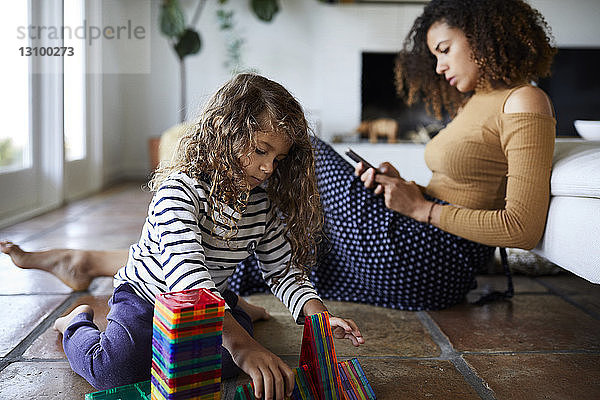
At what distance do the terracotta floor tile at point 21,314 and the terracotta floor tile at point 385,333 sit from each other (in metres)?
0.69

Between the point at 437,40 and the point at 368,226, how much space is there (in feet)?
1.62

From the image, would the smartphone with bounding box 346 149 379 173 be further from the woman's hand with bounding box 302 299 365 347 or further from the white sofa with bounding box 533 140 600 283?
the woman's hand with bounding box 302 299 365 347

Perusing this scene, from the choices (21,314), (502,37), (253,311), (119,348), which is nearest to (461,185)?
(502,37)

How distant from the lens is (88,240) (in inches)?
89.1

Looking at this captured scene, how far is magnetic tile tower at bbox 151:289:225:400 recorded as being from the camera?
776mm

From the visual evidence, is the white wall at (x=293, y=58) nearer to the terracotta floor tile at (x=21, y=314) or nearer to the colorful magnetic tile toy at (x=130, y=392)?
the terracotta floor tile at (x=21, y=314)

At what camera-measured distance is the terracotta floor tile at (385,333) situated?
1.26 m

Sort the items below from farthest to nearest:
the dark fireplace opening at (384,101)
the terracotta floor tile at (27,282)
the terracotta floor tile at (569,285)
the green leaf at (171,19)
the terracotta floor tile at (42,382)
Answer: the dark fireplace opening at (384,101) < the green leaf at (171,19) < the terracotta floor tile at (569,285) < the terracotta floor tile at (27,282) < the terracotta floor tile at (42,382)

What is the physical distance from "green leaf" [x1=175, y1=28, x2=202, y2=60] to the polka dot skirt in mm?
2899

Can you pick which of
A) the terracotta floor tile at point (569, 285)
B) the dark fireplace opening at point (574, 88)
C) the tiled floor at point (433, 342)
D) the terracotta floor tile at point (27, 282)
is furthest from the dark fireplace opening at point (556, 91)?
the terracotta floor tile at point (27, 282)

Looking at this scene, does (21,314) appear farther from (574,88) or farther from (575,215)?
(574,88)

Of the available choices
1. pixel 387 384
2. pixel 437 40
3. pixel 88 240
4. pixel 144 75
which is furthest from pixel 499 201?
pixel 144 75

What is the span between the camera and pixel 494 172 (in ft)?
4.77

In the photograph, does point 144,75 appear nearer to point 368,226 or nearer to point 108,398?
point 368,226
